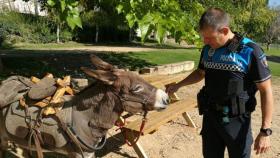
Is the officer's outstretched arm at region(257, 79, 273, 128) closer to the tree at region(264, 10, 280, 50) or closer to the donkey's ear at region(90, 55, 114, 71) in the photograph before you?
the donkey's ear at region(90, 55, 114, 71)

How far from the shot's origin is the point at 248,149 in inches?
153

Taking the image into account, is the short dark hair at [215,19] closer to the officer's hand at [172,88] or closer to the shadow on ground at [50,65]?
the officer's hand at [172,88]

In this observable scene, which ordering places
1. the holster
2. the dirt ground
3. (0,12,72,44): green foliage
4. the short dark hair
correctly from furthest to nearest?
(0,12,72,44): green foliage, the dirt ground, the holster, the short dark hair

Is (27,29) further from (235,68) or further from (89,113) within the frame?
(235,68)

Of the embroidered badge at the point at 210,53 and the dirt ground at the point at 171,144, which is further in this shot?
the dirt ground at the point at 171,144

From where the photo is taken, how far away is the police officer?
3549mm

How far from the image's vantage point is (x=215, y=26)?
3.50 meters

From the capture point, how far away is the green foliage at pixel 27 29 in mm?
28930

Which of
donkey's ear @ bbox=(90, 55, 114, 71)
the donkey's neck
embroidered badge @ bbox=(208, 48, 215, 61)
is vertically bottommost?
the donkey's neck

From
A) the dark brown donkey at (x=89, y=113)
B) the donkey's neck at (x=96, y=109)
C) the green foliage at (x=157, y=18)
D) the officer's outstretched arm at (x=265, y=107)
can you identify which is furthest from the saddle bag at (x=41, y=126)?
the officer's outstretched arm at (x=265, y=107)

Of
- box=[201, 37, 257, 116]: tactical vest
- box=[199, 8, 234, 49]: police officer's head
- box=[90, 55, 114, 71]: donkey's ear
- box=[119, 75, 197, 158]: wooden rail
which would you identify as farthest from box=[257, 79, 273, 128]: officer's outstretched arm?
box=[119, 75, 197, 158]: wooden rail

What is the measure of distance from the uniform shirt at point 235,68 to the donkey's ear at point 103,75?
→ 86 centimetres

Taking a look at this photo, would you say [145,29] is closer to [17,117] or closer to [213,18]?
[213,18]

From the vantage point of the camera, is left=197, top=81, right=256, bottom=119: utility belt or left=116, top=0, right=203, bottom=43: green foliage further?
left=116, top=0, right=203, bottom=43: green foliage
